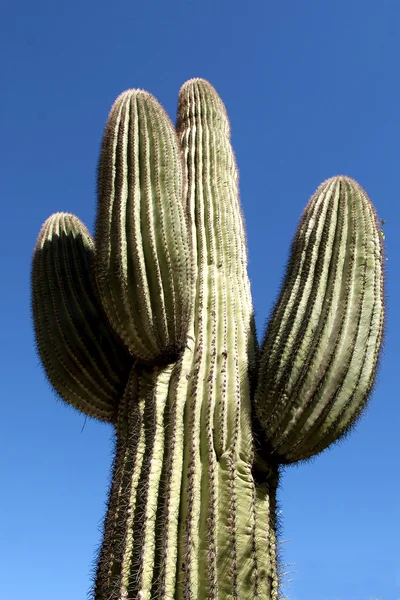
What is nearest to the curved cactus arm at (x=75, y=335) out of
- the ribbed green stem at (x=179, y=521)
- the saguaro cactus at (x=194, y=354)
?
the saguaro cactus at (x=194, y=354)

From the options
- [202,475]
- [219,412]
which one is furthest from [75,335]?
[202,475]

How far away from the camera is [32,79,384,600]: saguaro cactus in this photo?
302cm

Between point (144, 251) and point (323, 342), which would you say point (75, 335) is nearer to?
point (144, 251)

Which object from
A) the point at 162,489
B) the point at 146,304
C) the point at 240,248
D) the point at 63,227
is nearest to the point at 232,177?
the point at 240,248

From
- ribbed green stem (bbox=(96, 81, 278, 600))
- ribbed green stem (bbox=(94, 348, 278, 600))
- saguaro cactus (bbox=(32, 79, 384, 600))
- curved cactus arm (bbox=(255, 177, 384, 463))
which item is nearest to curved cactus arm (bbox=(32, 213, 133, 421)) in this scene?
saguaro cactus (bbox=(32, 79, 384, 600))

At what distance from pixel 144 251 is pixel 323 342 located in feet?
3.47

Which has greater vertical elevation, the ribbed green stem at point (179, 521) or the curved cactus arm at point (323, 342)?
the curved cactus arm at point (323, 342)

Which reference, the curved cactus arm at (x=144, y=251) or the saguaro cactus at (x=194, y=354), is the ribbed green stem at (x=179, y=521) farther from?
the curved cactus arm at (x=144, y=251)

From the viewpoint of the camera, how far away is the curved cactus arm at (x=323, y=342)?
3383 millimetres

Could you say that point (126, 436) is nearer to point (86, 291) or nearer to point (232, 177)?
point (86, 291)

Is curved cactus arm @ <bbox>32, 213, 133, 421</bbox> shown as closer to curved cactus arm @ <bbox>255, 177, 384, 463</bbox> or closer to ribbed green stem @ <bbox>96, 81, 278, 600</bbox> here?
ribbed green stem @ <bbox>96, 81, 278, 600</bbox>

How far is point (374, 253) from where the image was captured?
3773 millimetres

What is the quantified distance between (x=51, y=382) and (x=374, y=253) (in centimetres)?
204

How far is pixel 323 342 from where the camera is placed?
3.45 metres
